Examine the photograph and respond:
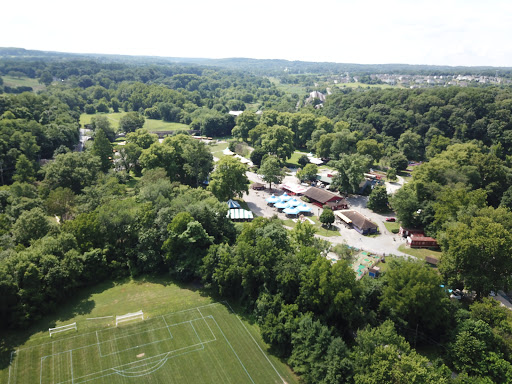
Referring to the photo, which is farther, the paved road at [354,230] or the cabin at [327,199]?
the cabin at [327,199]

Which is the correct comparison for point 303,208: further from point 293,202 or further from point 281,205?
point 281,205

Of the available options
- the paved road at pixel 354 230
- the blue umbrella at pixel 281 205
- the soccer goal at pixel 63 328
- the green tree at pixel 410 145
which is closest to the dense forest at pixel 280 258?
the soccer goal at pixel 63 328

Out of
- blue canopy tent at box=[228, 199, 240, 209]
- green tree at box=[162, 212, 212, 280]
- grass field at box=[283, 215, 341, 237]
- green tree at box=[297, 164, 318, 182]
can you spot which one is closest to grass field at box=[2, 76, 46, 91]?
green tree at box=[297, 164, 318, 182]

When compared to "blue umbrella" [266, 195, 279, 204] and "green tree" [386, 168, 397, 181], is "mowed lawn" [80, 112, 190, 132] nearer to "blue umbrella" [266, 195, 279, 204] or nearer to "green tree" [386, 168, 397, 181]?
"blue umbrella" [266, 195, 279, 204]

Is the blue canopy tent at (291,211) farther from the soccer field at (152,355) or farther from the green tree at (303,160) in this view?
the green tree at (303,160)

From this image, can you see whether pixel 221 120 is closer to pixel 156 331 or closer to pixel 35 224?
pixel 35 224

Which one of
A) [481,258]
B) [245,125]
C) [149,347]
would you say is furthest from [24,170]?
[481,258]

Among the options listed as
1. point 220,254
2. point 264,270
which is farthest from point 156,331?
point 264,270
